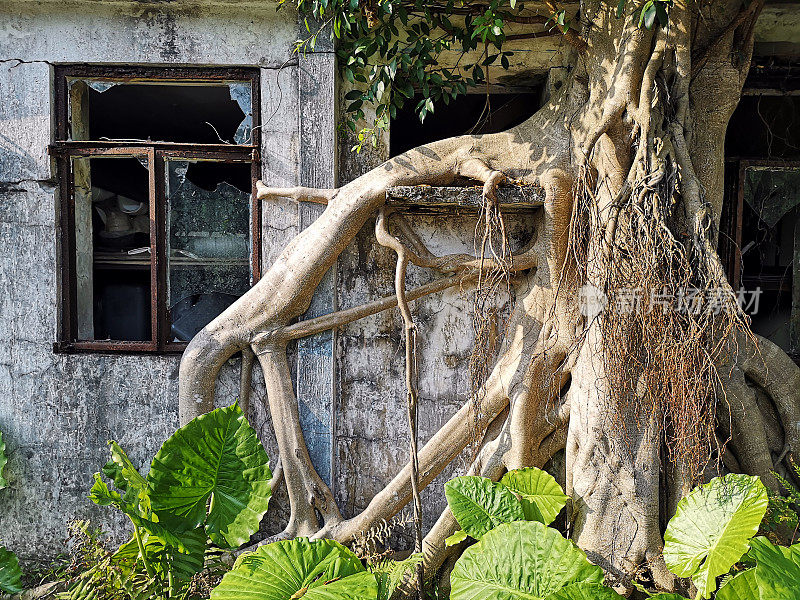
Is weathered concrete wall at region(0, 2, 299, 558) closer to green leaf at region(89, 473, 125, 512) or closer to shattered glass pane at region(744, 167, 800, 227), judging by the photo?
green leaf at region(89, 473, 125, 512)

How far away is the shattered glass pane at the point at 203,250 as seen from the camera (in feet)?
12.2

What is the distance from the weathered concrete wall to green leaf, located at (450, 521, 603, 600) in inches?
52.7

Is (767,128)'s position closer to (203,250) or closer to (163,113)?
(203,250)

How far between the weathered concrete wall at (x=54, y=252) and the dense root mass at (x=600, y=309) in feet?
0.98

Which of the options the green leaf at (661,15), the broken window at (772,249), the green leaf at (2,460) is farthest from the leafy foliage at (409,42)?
the green leaf at (2,460)

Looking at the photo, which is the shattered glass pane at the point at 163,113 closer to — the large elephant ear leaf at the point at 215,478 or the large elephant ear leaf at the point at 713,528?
the large elephant ear leaf at the point at 215,478

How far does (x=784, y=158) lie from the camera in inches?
148

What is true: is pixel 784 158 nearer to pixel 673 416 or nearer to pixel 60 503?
pixel 673 416

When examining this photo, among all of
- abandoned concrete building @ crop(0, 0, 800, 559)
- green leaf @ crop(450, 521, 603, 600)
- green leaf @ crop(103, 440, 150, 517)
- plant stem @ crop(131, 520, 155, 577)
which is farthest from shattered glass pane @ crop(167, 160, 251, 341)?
green leaf @ crop(450, 521, 603, 600)

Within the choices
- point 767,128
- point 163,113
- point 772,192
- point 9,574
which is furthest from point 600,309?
point 163,113

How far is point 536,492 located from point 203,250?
2474mm

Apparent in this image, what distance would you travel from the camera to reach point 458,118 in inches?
185

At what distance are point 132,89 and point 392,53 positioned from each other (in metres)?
2.87

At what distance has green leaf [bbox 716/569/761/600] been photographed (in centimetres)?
236
